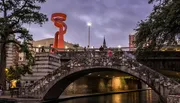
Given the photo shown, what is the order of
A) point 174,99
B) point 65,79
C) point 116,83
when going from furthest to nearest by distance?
point 116,83, point 65,79, point 174,99

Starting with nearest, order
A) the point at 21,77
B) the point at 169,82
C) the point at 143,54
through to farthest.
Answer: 1. the point at 169,82
2. the point at 143,54
3. the point at 21,77

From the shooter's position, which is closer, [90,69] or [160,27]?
[160,27]

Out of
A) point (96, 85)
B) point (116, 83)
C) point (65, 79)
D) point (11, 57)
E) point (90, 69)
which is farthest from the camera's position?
point (116, 83)

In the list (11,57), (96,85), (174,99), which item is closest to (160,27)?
(174,99)

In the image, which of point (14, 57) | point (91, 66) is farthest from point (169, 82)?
point (14, 57)

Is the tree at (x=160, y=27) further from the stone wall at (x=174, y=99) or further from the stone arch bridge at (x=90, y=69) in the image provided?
the stone wall at (x=174, y=99)

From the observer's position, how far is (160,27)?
2238 centimetres

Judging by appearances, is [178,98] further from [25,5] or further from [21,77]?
[21,77]

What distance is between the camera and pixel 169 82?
23.8 meters

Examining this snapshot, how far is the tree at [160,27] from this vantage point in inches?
826

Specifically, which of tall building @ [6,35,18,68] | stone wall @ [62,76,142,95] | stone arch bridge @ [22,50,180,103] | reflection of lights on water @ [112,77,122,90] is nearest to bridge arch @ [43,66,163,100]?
stone arch bridge @ [22,50,180,103]

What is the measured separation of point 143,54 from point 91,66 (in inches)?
242

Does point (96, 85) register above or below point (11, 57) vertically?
below

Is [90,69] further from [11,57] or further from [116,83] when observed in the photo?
[116,83]
